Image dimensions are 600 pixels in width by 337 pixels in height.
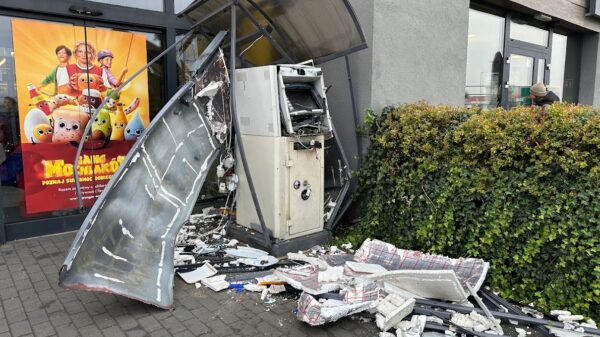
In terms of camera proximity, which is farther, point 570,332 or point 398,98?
point 398,98

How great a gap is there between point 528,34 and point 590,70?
2904 mm

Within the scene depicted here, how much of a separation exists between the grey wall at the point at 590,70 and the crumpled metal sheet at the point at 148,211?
10.1m

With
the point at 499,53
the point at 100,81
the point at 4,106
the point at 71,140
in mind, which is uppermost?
the point at 499,53

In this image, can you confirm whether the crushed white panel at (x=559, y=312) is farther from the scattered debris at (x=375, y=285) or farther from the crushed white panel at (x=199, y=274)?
the crushed white panel at (x=199, y=274)

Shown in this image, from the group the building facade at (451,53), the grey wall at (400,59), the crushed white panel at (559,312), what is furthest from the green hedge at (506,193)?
the building facade at (451,53)

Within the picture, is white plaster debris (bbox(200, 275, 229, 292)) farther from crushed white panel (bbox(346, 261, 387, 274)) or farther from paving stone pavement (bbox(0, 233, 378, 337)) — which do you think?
crushed white panel (bbox(346, 261, 387, 274))

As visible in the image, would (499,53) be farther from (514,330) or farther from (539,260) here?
(514,330)

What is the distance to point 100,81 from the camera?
516cm

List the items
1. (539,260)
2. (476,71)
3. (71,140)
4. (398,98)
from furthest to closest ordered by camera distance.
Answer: (476,71) → (398,98) → (71,140) → (539,260)

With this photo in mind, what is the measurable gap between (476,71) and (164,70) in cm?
541

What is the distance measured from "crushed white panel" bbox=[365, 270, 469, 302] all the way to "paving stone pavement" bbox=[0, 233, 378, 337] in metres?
0.50

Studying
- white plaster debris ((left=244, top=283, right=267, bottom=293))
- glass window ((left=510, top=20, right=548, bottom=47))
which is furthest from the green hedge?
glass window ((left=510, top=20, right=548, bottom=47))

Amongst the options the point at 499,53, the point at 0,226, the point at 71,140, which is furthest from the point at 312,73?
the point at 499,53

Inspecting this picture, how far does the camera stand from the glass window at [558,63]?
9.94 meters
